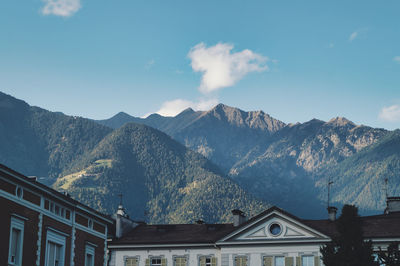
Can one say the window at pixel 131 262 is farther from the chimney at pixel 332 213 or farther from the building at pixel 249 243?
the chimney at pixel 332 213

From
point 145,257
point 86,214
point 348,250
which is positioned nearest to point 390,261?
point 348,250

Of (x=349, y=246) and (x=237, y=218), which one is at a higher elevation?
(x=237, y=218)

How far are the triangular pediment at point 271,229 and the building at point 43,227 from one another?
72.0 feet

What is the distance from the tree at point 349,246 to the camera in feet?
181

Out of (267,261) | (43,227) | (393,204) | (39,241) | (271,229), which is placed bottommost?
(39,241)

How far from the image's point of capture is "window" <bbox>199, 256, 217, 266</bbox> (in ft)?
260

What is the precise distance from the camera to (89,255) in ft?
191

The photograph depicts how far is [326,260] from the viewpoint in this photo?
55844mm

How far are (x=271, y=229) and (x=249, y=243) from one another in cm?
278

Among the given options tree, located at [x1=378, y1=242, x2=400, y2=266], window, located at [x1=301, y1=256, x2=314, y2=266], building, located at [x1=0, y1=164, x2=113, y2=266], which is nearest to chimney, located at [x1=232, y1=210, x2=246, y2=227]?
window, located at [x1=301, y1=256, x2=314, y2=266]

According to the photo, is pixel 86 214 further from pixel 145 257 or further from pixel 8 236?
pixel 145 257

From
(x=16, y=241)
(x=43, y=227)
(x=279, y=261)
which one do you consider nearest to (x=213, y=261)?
(x=279, y=261)

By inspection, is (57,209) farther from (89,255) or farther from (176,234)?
(176,234)

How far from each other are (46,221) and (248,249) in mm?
32946
